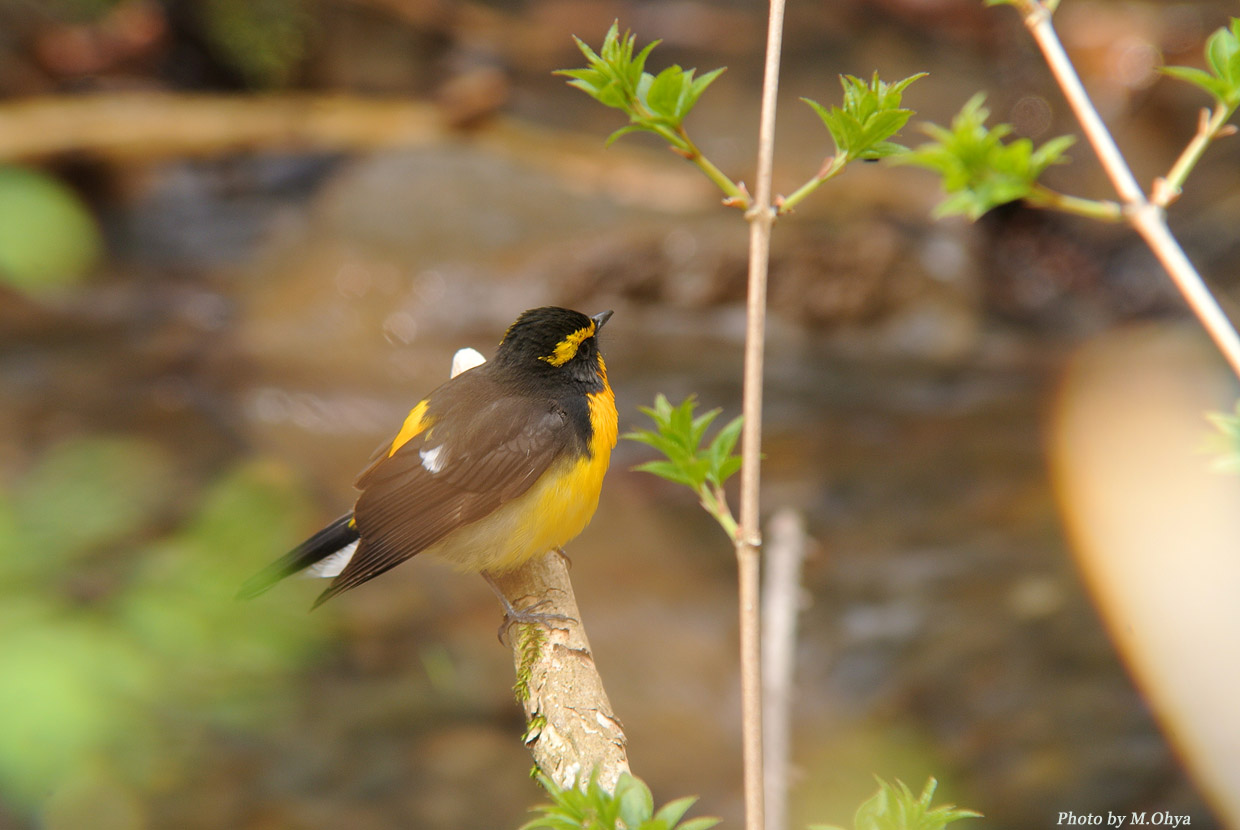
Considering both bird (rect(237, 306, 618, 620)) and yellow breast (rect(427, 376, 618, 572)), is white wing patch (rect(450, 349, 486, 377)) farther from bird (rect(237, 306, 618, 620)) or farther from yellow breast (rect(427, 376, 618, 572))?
yellow breast (rect(427, 376, 618, 572))

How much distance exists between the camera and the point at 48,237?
926cm

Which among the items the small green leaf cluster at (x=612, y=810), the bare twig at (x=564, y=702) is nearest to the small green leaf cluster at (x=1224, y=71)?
the small green leaf cluster at (x=612, y=810)

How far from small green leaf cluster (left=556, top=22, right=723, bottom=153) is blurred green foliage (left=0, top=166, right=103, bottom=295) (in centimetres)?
790

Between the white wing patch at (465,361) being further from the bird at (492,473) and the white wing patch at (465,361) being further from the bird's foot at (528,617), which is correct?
the bird's foot at (528,617)

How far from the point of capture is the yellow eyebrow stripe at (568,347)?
3.06m

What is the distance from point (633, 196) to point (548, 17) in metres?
4.78

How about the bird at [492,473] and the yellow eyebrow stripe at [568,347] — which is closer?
the bird at [492,473]

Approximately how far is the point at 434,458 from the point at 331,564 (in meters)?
0.46

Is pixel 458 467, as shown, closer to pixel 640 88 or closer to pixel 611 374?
pixel 640 88

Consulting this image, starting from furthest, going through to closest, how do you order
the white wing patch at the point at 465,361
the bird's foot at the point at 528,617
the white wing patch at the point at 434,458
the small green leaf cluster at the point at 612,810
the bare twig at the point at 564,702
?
the white wing patch at the point at 465,361
the white wing patch at the point at 434,458
the bird's foot at the point at 528,617
the bare twig at the point at 564,702
the small green leaf cluster at the point at 612,810

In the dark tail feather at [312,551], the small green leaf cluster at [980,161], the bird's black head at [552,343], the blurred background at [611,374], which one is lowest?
the small green leaf cluster at [980,161]

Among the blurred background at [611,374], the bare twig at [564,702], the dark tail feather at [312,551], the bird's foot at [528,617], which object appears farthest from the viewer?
the blurred background at [611,374]

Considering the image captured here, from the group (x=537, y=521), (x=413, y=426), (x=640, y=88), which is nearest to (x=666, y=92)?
(x=640, y=88)

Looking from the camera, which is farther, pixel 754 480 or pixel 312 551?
pixel 312 551
